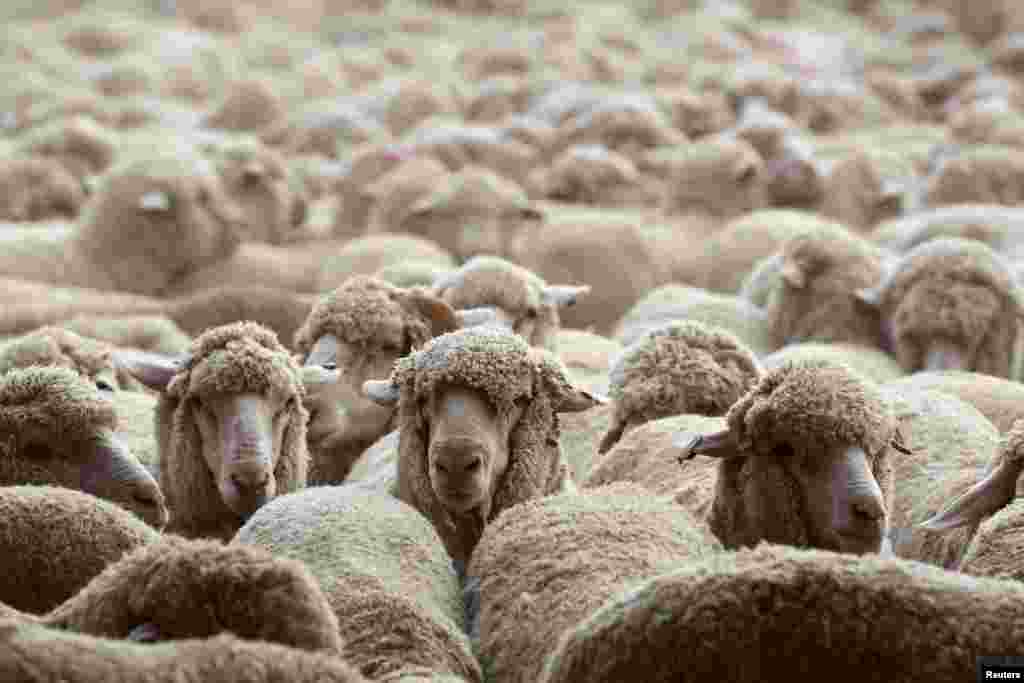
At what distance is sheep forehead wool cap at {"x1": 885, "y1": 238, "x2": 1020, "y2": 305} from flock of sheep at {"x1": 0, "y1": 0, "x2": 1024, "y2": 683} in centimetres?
2

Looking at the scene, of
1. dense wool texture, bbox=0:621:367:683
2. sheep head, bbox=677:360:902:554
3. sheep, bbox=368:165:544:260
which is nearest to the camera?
dense wool texture, bbox=0:621:367:683

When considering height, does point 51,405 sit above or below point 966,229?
above

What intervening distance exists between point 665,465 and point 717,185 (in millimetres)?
6097

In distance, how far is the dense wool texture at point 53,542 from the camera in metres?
4.06

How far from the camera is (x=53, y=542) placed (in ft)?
13.6

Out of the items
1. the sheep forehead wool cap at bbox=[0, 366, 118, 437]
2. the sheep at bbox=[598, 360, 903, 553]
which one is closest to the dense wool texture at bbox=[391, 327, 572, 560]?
the sheep at bbox=[598, 360, 903, 553]

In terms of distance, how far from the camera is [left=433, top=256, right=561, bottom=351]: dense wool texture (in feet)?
22.2

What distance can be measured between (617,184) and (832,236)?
12.8 ft

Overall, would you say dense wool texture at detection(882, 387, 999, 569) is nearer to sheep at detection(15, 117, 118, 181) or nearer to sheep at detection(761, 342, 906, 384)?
sheep at detection(761, 342, 906, 384)

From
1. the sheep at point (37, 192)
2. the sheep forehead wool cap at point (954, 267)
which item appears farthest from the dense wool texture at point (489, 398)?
the sheep at point (37, 192)

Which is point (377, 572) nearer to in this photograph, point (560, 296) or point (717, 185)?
point (560, 296)

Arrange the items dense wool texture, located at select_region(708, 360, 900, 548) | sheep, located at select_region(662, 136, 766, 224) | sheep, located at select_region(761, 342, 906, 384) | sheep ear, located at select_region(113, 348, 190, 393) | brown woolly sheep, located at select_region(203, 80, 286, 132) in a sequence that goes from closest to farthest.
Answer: dense wool texture, located at select_region(708, 360, 900, 548)
sheep ear, located at select_region(113, 348, 190, 393)
sheep, located at select_region(761, 342, 906, 384)
sheep, located at select_region(662, 136, 766, 224)
brown woolly sheep, located at select_region(203, 80, 286, 132)

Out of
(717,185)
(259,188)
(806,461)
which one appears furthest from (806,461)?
(717,185)

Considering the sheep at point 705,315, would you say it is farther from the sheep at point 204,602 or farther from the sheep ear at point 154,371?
the sheep at point 204,602
